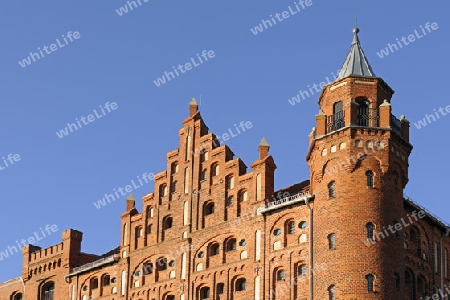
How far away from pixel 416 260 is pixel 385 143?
8.11 meters

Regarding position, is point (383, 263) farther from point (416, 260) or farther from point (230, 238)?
point (230, 238)

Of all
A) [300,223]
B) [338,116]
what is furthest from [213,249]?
[338,116]

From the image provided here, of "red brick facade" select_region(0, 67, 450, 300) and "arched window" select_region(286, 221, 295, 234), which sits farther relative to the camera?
"arched window" select_region(286, 221, 295, 234)

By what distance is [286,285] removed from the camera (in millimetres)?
65812

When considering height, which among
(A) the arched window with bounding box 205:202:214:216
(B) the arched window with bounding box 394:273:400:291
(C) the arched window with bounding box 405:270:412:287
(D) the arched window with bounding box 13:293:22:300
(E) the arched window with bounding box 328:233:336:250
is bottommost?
(B) the arched window with bounding box 394:273:400:291

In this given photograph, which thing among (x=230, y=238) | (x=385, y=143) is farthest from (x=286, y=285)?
(x=385, y=143)

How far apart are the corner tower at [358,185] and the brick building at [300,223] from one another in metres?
0.06

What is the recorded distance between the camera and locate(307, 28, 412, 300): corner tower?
2451 inches

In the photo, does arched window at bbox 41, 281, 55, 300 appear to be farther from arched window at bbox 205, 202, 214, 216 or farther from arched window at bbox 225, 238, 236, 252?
arched window at bbox 225, 238, 236, 252

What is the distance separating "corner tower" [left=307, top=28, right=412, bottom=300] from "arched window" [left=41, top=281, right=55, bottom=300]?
1128 inches

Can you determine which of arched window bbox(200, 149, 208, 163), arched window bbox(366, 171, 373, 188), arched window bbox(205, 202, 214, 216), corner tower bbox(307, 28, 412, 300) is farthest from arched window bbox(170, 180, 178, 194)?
arched window bbox(366, 171, 373, 188)

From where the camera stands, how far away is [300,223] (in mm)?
66812

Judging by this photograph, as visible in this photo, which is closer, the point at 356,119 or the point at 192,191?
the point at 356,119

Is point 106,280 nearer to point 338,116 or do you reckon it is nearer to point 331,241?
point 331,241
